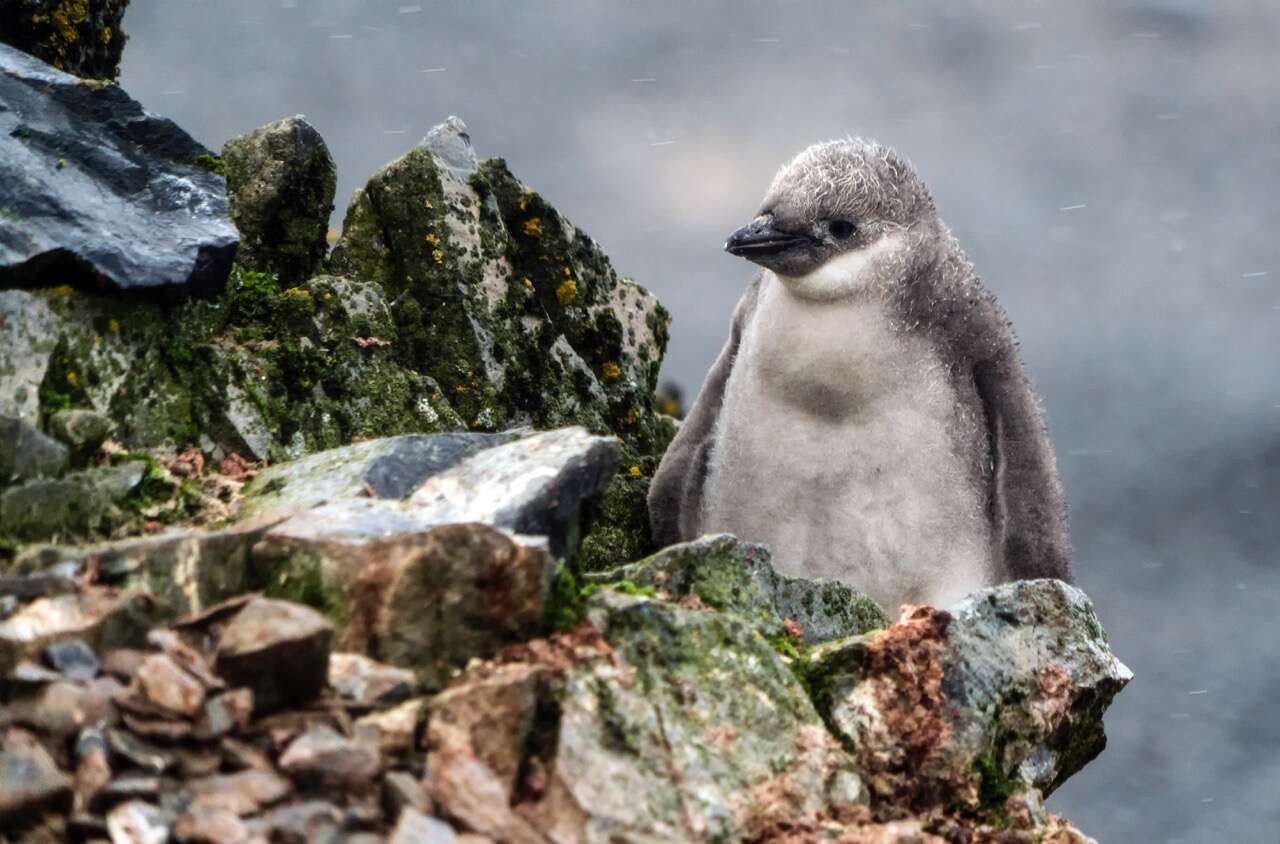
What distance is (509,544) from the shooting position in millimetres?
5031

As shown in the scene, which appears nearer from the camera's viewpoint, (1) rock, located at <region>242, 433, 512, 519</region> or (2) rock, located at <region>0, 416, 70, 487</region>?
(2) rock, located at <region>0, 416, 70, 487</region>

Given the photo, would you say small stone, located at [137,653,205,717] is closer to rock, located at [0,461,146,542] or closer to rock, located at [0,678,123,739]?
rock, located at [0,678,123,739]

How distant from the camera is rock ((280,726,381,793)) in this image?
4.25m

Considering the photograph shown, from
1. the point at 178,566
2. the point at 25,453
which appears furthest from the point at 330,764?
the point at 25,453

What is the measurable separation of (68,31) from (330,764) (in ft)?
21.0

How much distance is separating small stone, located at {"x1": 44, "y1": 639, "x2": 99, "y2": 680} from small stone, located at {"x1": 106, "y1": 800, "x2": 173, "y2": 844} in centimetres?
51

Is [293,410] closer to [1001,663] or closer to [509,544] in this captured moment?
[509,544]

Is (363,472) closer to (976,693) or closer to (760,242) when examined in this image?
(976,693)

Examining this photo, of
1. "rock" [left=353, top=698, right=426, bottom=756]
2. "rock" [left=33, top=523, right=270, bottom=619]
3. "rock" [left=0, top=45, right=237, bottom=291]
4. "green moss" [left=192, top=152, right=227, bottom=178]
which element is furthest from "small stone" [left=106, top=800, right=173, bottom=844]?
"green moss" [left=192, top=152, right=227, bottom=178]

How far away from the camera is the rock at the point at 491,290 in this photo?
9109 millimetres

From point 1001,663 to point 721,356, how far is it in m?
3.34

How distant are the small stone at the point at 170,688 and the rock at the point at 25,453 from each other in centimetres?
144

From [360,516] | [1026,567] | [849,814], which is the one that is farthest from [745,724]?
[1026,567]

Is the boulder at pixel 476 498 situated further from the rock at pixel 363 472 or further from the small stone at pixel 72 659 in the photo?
the small stone at pixel 72 659
